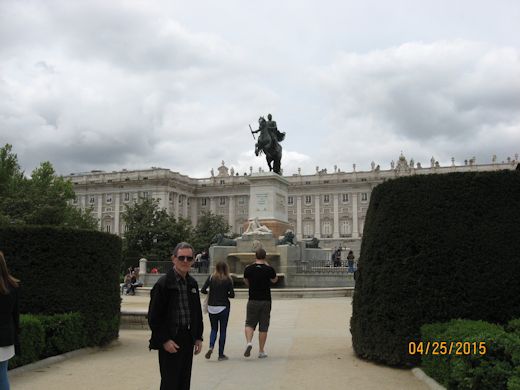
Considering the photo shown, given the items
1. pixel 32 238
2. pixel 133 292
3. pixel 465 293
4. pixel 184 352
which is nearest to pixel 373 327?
pixel 465 293

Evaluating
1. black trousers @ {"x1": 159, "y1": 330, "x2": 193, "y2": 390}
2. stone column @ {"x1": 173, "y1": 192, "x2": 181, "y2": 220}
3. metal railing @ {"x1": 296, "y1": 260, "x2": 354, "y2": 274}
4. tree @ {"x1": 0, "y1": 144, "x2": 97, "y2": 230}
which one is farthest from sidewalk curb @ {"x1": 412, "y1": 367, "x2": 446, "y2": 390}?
stone column @ {"x1": 173, "y1": 192, "x2": 181, "y2": 220}

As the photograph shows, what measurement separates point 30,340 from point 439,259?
21.2 feet

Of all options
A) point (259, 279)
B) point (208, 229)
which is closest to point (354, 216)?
point (208, 229)

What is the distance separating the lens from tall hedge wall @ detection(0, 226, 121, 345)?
32.0 feet

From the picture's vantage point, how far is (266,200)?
28531mm

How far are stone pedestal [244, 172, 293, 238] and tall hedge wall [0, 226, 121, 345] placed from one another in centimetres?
1806

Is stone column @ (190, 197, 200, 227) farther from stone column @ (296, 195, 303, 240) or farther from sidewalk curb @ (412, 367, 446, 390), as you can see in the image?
sidewalk curb @ (412, 367, 446, 390)

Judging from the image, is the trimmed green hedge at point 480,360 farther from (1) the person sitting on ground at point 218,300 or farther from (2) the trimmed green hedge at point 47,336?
(2) the trimmed green hedge at point 47,336

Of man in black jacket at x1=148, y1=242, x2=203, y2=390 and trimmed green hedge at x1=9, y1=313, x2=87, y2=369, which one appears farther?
trimmed green hedge at x1=9, y1=313, x2=87, y2=369

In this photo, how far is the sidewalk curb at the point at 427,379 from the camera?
22.9 ft

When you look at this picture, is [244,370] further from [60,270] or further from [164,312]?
[60,270]

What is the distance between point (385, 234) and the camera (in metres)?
8.76

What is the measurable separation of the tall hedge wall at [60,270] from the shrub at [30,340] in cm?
79

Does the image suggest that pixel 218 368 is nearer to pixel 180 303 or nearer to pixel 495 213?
pixel 180 303
